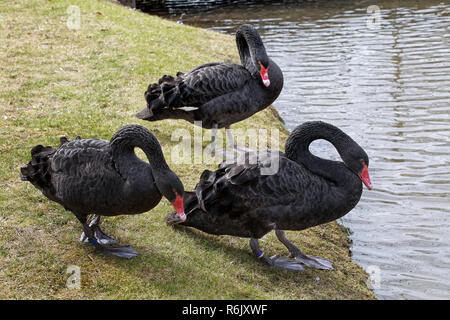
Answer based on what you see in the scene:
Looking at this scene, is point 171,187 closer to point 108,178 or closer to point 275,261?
point 108,178

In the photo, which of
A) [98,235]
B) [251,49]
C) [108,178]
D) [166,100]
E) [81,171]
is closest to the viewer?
[108,178]

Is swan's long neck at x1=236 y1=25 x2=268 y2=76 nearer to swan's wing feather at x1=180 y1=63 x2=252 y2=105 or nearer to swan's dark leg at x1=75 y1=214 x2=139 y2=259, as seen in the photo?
swan's wing feather at x1=180 y1=63 x2=252 y2=105

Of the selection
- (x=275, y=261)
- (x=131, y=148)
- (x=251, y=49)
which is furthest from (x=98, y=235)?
(x=251, y=49)

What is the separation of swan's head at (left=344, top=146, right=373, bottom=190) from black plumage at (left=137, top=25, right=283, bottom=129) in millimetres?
1909

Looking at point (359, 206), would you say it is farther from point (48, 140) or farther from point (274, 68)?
point (48, 140)

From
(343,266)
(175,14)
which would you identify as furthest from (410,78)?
(175,14)

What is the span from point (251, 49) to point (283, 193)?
2.63 m

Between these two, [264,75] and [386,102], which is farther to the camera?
[386,102]

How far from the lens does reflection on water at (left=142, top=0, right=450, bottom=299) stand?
5.20m

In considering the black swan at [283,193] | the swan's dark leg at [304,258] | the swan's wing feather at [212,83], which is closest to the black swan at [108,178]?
the black swan at [283,193]

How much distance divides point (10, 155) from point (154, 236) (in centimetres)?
218

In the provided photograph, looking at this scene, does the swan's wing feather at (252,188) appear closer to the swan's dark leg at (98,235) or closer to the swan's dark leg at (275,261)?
the swan's dark leg at (275,261)

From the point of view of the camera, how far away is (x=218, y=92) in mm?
6012

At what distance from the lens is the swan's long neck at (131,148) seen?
12.7ft
